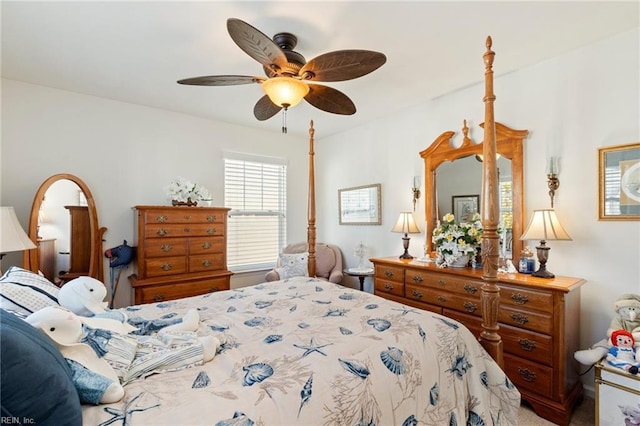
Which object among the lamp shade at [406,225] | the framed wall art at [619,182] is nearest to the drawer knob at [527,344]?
the framed wall art at [619,182]

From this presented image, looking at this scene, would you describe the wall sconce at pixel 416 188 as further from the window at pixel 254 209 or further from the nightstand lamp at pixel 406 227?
the window at pixel 254 209

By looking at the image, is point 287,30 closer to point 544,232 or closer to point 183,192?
point 183,192

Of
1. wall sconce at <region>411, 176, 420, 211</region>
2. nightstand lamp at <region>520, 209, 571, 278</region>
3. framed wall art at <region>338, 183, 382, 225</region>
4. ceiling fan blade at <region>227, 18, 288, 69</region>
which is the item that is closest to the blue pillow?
ceiling fan blade at <region>227, 18, 288, 69</region>

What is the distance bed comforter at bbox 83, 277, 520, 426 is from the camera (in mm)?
933

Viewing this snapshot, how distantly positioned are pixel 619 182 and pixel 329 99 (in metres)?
2.12

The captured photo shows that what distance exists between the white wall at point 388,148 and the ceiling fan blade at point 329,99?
115 cm

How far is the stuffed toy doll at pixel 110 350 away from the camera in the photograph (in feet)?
3.04

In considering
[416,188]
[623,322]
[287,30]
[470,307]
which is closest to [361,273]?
[416,188]

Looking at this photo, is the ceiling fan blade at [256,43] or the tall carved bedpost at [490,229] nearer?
the ceiling fan blade at [256,43]

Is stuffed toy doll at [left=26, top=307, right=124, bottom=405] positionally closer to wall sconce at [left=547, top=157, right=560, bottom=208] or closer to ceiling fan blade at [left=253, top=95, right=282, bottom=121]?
ceiling fan blade at [left=253, top=95, right=282, bottom=121]

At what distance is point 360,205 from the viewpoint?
4117 mm

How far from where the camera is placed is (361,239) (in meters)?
4.13

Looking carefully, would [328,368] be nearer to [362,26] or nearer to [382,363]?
[382,363]

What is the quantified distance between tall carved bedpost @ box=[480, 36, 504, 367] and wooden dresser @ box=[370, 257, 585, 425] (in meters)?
0.63
